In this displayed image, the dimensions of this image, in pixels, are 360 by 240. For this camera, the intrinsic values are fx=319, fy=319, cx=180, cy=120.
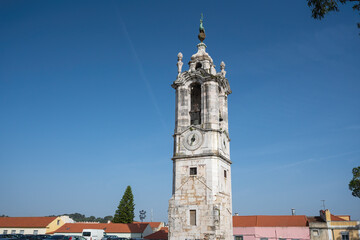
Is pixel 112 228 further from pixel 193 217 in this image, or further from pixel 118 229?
pixel 193 217

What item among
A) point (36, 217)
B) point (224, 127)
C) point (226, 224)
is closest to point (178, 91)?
point (224, 127)

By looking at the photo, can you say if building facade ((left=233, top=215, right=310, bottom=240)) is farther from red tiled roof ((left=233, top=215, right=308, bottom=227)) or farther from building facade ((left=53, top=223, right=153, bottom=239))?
building facade ((left=53, top=223, right=153, bottom=239))

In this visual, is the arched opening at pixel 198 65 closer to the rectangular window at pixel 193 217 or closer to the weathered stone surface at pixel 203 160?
the weathered stone surface at pixel 203 160

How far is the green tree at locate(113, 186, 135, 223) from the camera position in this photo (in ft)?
196

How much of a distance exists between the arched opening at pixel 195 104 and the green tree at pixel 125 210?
3482 cm

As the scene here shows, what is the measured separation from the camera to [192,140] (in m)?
28.2

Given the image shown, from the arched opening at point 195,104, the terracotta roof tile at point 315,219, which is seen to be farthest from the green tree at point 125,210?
the arched opening at point 195,104

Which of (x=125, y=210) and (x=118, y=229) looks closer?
(x=118, y=229)

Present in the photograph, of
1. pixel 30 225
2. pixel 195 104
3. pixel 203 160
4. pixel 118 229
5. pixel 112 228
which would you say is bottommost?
pixel 118 229

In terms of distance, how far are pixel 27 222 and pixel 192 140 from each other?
44.3 m

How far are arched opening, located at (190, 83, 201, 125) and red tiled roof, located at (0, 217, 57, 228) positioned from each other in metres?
39.3

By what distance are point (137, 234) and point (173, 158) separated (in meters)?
29.6

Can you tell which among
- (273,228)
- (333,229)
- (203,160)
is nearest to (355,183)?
(333,229)

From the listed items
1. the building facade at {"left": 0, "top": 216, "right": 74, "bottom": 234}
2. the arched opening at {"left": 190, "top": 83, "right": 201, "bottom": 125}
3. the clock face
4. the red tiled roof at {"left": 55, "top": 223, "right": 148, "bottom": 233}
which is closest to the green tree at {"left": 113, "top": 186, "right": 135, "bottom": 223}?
Result: the red tiled roof at {"left": 55, "top": 223, "right": 148, "bottom": 233}
